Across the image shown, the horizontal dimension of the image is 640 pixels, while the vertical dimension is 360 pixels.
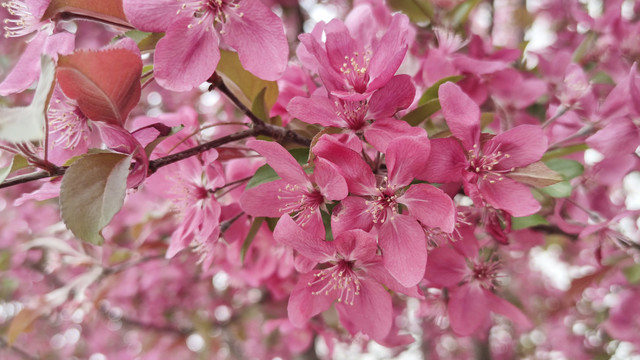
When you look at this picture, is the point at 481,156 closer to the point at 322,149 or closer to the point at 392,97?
the point at 392,97

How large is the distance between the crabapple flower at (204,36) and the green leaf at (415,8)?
752 mm

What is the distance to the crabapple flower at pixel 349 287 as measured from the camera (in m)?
0.72

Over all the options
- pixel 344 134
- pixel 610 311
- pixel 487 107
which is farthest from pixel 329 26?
pixel 610 311

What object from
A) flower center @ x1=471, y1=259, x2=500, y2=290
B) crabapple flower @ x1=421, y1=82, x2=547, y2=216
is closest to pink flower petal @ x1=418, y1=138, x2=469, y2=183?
crabapple flower @ x1=421, y1=82, x2=547, y2=216

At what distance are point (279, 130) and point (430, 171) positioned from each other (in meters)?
0.26

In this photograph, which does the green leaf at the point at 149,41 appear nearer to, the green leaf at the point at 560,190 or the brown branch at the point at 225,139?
the brown branch at the point at 225,139

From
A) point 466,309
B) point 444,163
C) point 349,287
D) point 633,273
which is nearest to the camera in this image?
point 444,163

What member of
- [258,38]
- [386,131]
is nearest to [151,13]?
[258,38]

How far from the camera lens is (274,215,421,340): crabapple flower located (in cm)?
72

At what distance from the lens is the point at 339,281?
782mm

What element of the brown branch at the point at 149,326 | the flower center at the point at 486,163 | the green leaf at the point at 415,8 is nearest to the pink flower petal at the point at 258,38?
the flower center at the point at 486,163

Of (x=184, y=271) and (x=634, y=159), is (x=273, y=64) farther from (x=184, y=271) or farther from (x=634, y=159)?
(x=184, y=271)

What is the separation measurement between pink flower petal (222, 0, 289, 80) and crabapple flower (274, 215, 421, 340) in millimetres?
277

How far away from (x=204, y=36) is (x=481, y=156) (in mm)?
489
